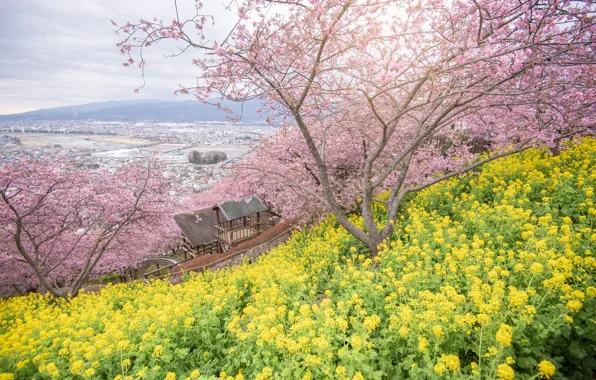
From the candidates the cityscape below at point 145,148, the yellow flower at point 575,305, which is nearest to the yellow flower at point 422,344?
the yellow flower at point 575,305

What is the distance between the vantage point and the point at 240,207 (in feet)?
74.2

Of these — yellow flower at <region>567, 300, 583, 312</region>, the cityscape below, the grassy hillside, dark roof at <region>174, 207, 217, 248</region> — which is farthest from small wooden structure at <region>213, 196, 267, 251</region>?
yellow flower at <region>567, 300, 583, 312</region>

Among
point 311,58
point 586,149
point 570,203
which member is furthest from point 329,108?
point 586,149

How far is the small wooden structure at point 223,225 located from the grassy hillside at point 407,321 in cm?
1342

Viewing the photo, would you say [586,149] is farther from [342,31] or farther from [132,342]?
[132,342]

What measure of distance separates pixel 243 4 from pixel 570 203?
945 centimetres

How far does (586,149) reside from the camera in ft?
34.4

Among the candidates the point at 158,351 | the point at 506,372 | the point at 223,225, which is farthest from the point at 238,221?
the point at 506,372

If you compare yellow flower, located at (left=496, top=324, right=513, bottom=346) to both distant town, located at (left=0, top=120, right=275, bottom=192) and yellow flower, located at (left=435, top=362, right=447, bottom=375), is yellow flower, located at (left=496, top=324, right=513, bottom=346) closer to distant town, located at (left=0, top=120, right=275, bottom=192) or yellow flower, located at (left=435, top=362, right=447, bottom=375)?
yellow flower, located at (left=435, top=362, right=447, bottom=375)

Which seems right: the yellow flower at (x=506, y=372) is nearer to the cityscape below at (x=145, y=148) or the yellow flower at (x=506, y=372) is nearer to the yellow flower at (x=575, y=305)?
the yellow flower at (x=575, y=305)

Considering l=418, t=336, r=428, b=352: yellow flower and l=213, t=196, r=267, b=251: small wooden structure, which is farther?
l=213, t=196, r=267, b=251: small wooden structure

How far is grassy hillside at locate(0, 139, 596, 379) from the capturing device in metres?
3.62

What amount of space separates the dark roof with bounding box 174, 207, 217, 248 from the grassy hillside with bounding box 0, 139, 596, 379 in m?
17.3

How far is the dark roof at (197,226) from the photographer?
26.0 meters
